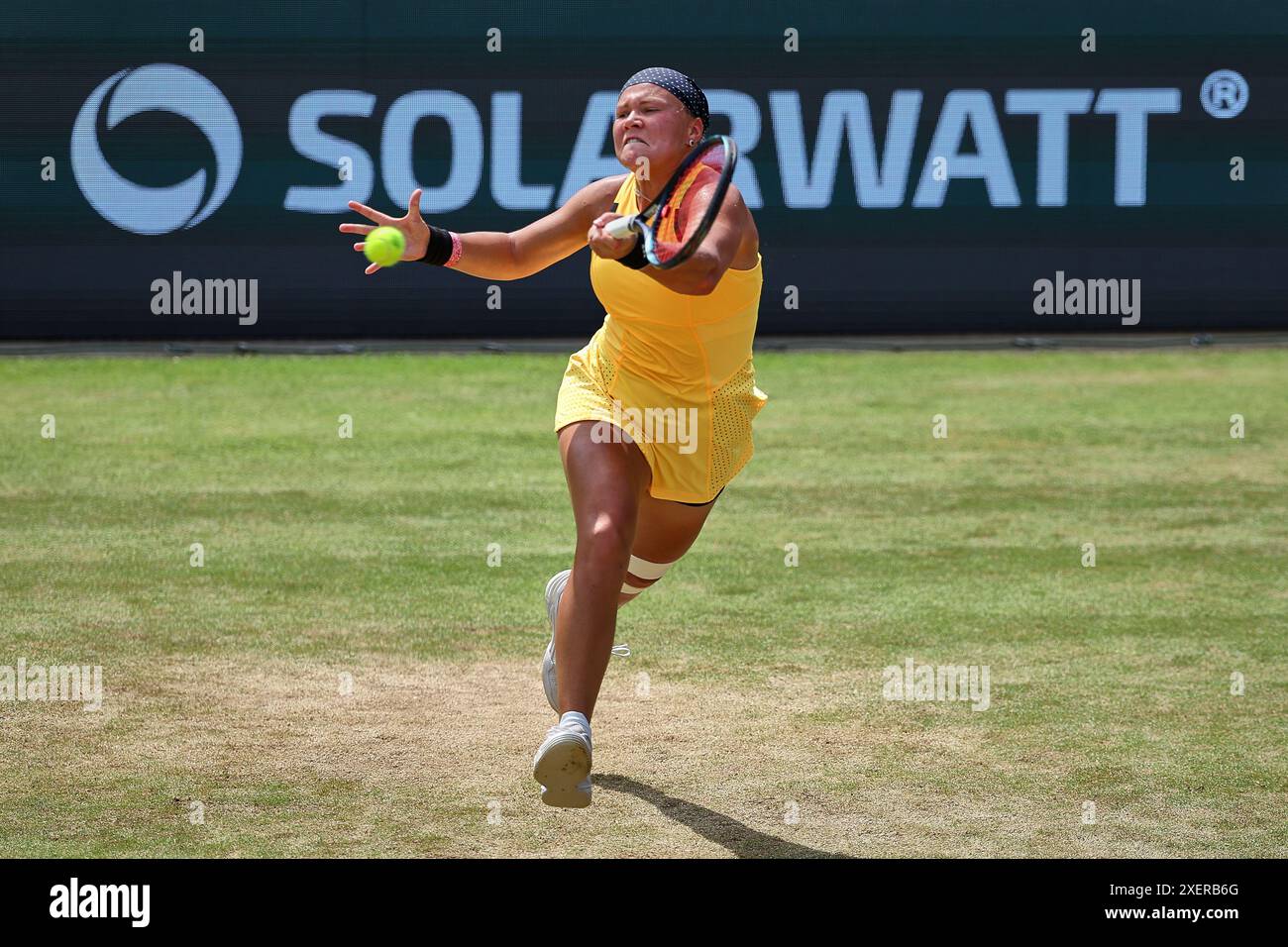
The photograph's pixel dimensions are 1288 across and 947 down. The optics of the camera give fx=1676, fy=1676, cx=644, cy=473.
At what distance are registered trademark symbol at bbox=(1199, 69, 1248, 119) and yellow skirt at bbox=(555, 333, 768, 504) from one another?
1184cm

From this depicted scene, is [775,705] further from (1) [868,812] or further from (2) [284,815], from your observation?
(2) [284,815]

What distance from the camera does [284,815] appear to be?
15.2ft

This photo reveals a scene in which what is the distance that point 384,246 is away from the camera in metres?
4.66

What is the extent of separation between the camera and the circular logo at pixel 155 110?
14.9 meters

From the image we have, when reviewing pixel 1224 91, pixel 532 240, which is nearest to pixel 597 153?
pixel 1224 91

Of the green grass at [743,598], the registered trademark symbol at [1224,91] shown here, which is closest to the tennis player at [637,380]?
the green grass at [743,598]

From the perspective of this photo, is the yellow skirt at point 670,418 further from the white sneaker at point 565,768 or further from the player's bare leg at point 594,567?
the white sneaker at point 565,768

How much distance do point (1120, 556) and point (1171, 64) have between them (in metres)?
8.80

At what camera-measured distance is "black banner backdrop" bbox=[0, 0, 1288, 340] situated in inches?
587

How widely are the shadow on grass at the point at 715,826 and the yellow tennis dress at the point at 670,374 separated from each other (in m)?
0.87

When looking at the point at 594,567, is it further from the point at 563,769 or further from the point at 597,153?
the point at 597,153

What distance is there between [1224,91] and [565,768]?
1315 centimetres

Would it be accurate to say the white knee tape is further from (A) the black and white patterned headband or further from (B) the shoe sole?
(A) the black and white patterned headband

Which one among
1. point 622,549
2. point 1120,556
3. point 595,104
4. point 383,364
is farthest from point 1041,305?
point 622,549
